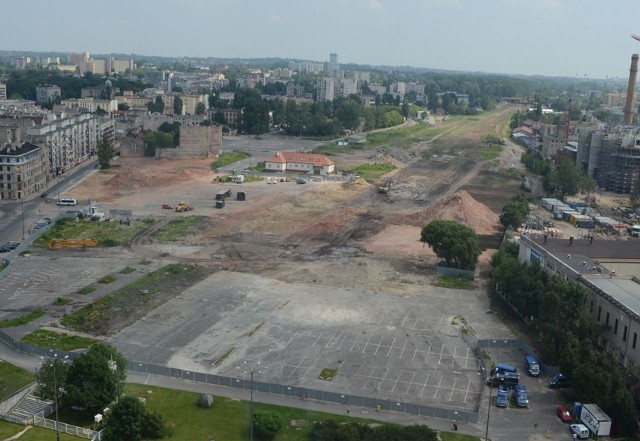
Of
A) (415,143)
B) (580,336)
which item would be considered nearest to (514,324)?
(580,336)

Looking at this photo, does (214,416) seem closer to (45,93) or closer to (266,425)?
(266,425)

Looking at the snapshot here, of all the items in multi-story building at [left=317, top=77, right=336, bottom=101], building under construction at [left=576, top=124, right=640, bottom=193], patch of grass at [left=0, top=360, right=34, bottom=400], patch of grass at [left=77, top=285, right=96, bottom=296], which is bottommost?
patch of grass at [left=77, top=285, right=96, bottom=296]

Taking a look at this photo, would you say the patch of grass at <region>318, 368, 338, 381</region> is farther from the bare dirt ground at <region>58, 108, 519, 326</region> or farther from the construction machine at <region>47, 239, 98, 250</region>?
the construction machine at <region>47, 239, 98, 250</region>

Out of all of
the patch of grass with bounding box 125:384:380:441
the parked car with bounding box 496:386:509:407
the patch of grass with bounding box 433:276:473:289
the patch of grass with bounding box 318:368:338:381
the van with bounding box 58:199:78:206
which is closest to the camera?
the patch of grass with bounding box 125:384:380:441

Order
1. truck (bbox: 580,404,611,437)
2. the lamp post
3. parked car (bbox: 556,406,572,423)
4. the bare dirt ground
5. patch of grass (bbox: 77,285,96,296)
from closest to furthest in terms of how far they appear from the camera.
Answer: the lamp post, truck (bbox: 580,404,611,437), parked car (bbox: 556,406,572,423), patch of grass (bbox: 77,285,96,296), the bare dirt ground

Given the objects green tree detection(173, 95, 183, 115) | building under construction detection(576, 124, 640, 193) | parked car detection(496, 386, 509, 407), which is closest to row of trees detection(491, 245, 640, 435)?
parked car detection(496, 386, 509, 407)

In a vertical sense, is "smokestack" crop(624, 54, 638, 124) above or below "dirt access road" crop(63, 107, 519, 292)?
above

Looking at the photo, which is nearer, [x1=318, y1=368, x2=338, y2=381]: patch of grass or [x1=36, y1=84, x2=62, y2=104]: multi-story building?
[x1=318, y1=368, x2=338, y2=381]: patch of grass
